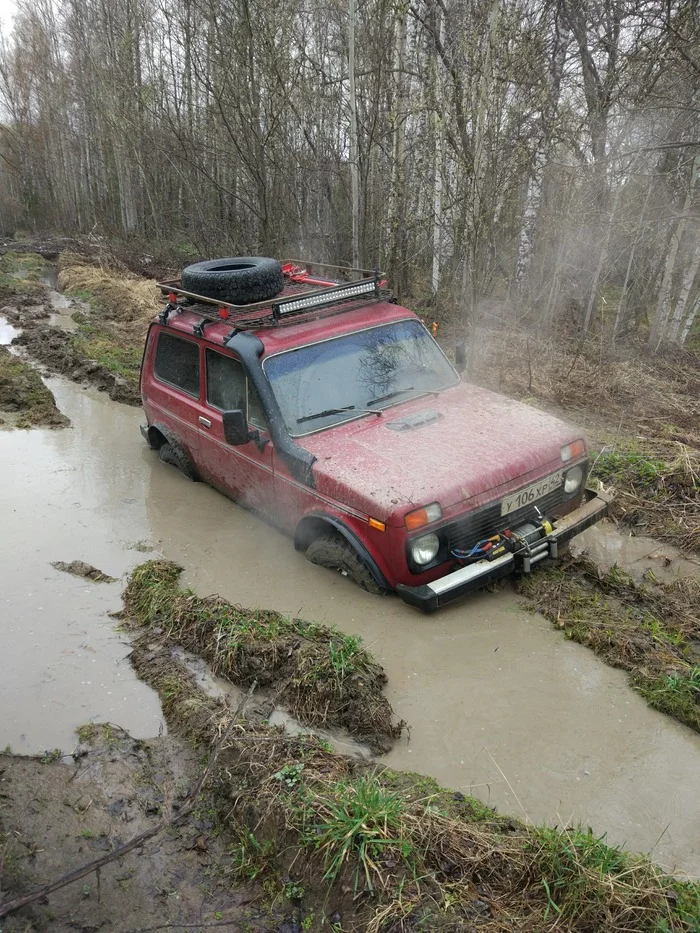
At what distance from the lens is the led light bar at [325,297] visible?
5477 mm

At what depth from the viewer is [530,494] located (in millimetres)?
4652

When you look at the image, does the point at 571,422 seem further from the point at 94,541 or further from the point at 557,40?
the point at 557,40

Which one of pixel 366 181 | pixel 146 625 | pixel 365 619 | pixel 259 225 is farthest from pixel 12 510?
pixel 259 225

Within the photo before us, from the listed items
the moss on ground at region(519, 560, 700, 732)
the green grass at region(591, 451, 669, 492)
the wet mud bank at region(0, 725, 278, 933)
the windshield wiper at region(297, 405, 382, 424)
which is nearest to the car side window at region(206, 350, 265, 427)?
the windshield wiper at region(297, 405, 382, 424)

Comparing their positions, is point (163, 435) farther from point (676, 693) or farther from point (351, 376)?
→ point (676, 693)

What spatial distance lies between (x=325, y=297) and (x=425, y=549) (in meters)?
2.48

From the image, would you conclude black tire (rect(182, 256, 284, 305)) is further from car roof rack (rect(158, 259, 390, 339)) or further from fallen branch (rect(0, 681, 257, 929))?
fallen branch (rect(0, 681, 257, 929))

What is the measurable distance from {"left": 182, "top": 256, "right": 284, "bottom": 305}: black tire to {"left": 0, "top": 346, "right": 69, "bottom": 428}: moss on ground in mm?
3539

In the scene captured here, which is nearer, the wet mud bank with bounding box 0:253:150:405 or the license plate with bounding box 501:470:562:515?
the license plate with bounding box 501:470:562:515

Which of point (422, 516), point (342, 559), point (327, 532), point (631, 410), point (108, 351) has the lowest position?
point (108, 351)

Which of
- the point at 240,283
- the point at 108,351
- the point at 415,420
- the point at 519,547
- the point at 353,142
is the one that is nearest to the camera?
the point at 519,547

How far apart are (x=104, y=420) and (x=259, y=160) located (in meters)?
5.96

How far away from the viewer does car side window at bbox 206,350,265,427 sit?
17.3 ft

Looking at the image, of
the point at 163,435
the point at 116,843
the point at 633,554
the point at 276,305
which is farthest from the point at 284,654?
the point at 163,435
